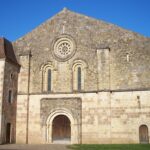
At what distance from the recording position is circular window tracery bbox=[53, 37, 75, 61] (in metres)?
26.2

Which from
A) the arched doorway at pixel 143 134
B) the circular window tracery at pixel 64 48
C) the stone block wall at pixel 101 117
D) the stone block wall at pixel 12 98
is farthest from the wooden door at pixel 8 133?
the arched doorway at pixel 143 134

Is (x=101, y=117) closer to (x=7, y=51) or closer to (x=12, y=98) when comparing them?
(x=12, y=98)

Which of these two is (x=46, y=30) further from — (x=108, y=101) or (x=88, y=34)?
(x=108, y=101)

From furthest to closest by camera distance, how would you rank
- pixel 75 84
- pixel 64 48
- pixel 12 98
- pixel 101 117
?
1. pixel 64 48
2. pixel 12 98
3. pixel 75 84
4. pixel 101 117

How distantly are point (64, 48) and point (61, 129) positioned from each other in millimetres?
7595

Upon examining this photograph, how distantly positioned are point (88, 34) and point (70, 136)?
31.0 feet

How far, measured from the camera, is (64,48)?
26625 mm

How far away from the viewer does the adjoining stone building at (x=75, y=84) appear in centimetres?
2367

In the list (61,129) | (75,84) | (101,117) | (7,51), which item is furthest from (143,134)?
(7,51)

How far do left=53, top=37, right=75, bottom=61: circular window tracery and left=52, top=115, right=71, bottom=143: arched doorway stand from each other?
5.56m

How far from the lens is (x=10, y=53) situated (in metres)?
26.7

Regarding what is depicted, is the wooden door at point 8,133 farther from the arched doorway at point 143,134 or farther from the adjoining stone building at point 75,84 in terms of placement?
the arched doorway at point 143,134

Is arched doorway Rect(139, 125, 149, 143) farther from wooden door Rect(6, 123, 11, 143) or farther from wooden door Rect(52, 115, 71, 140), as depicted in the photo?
wooden door Rect(6, 123, 11, 143)

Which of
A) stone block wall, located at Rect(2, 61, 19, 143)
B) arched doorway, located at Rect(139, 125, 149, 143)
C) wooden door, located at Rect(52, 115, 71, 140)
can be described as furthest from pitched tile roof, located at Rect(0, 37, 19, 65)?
arched doorway, located at Rect(139, 125, 149, 143)
